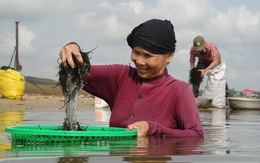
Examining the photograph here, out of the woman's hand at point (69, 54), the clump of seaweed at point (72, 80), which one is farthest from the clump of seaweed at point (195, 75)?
the woman's hand at point (69, 54)

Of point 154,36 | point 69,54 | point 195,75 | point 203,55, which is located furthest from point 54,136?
point 195,75

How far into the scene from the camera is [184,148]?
12.7ft

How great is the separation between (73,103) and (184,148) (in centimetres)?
101

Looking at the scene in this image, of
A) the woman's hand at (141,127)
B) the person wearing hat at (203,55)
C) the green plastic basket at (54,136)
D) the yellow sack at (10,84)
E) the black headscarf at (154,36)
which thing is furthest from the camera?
the yellow sack at (10,84)

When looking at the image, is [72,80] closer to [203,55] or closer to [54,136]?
[54,136]

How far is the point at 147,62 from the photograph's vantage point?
14.9ft

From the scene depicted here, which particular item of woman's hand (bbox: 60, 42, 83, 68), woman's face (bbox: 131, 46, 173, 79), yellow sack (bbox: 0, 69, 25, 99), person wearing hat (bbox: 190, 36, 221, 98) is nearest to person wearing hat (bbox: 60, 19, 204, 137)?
woman's face (bbox: 131, 46, 173, 79)

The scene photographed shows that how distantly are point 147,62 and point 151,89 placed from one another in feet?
0.88

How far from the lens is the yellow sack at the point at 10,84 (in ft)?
61.0

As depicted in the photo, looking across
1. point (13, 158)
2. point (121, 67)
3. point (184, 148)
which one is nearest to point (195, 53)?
point (121, 67)

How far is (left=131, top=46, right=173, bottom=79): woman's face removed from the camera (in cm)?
454

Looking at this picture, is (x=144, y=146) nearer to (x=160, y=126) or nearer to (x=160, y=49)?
(x=160, y=126)

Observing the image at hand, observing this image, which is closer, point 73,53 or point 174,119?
point 73,53

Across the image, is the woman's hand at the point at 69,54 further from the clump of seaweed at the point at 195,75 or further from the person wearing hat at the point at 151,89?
the clump of seaweed at the point at 195,75
